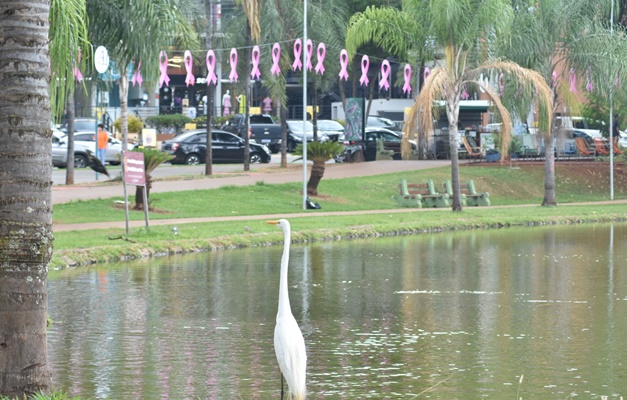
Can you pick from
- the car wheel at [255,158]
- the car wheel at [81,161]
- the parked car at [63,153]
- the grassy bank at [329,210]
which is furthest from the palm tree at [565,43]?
the car wheel at [81,161]

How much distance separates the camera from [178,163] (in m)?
49.1

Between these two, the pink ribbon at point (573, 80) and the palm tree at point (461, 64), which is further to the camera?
the pink ribbon at point (573, 80)

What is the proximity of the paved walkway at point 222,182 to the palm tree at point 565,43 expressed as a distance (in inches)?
246

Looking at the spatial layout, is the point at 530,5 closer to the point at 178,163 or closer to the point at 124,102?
the point at 124,102

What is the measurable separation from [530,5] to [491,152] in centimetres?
1111

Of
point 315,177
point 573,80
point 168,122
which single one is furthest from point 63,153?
point 168,122

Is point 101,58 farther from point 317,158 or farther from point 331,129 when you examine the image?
point 331,129

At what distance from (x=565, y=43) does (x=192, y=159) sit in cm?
1670

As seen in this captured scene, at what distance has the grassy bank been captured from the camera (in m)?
23.7

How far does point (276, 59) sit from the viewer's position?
39.2 m

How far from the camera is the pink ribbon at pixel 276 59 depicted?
3893 cm

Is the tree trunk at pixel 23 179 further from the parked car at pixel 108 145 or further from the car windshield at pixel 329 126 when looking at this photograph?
the car windshield at pixel 329 126

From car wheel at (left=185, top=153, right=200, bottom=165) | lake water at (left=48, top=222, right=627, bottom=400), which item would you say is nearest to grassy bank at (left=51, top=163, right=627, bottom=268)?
lake water at (left=48, top=222, right=627, bottom=400)

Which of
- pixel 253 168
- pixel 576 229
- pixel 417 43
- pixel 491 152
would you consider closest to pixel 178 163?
pixel 253 168
